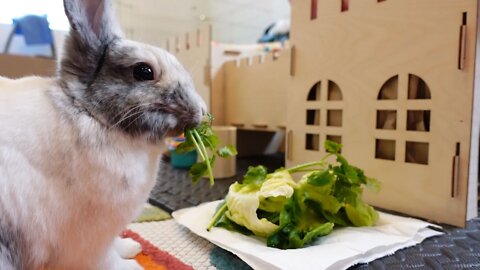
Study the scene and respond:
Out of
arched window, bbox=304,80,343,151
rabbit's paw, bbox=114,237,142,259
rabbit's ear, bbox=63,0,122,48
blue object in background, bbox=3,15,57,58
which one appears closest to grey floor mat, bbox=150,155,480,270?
rabbit's paw, bbox=114,237,142,259

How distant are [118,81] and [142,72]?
4 cm

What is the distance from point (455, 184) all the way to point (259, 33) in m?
2.29

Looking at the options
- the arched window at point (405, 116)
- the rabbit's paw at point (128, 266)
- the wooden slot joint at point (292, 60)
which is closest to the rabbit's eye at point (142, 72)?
the rabbit's paw at point (128, 266)

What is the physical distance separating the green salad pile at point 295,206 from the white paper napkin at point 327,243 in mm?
28

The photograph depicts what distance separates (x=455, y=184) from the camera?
2.99 feet

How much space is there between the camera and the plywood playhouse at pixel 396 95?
0.90 meters

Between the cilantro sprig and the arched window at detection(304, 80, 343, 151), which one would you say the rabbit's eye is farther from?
the arched window at detection(304, 80, 343, 151)

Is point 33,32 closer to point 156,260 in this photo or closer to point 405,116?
point 156,260

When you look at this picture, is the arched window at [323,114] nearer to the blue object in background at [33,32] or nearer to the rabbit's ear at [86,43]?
the rabbit's ear at [86,43]

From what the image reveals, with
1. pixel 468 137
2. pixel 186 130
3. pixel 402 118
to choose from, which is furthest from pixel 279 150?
pixel 186 130

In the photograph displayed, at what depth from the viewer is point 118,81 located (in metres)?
0.51

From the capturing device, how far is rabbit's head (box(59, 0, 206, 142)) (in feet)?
1.64

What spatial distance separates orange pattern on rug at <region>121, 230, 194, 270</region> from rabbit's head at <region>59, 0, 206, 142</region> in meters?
0.29

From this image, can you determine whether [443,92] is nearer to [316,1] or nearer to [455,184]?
[455,184]
